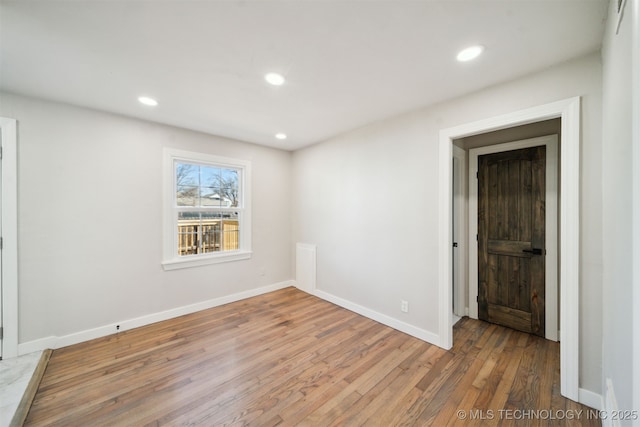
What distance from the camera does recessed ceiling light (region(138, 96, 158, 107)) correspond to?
7.97 ft

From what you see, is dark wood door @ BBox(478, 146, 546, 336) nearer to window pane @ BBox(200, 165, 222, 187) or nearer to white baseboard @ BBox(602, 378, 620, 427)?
white baseboard @ BBox(602, 378, 620, 427)

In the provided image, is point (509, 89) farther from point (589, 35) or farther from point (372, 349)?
point (372, 349)

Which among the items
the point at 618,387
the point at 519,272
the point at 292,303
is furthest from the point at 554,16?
the point at 292,303

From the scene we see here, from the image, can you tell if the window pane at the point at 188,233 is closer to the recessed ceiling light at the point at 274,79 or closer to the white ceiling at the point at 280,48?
the white ceiling at the point at 280,48

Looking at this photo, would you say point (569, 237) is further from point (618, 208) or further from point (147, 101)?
point (147, 101)

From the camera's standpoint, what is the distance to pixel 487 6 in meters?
1.34

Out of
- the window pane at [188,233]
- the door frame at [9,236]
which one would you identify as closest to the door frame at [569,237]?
the window pane at [188,233]

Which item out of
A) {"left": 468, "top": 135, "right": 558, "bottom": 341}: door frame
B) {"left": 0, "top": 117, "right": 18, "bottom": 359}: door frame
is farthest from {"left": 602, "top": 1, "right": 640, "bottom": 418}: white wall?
{"left": 0, "top": 117, "right": 18, "bottom": 359}: door frame

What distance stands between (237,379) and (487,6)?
306 centimetres

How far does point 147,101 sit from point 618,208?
367 centimetres

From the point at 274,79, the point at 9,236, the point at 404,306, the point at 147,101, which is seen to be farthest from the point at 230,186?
the point at 404,306

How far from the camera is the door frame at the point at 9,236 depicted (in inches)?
88.7

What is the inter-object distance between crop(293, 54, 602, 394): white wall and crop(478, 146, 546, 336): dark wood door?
1.00 m

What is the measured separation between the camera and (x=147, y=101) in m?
2.49
